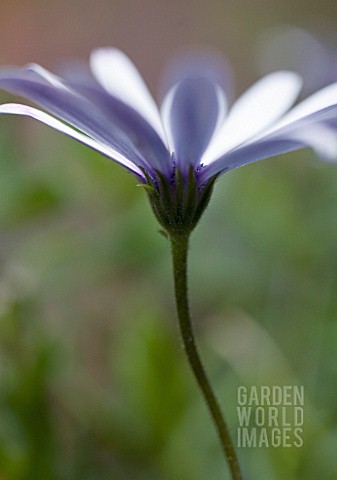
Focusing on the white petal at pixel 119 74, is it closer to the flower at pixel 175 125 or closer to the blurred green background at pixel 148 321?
the flower at pixel 175 125

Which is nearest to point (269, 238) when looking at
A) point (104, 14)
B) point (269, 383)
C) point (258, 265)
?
point (258, 265)

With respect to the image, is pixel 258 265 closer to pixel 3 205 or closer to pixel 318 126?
pixel 3 205

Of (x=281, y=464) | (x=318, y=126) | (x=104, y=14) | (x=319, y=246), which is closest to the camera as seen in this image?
(x=318, y=126)

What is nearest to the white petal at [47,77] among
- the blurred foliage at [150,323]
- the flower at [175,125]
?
the flower at [175,125]

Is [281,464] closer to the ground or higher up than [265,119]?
closer to the ground

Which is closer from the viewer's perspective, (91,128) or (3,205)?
(91,128)

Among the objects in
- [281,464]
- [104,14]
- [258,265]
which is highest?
[104,14]

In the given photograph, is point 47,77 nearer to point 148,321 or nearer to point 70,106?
point 70,106
